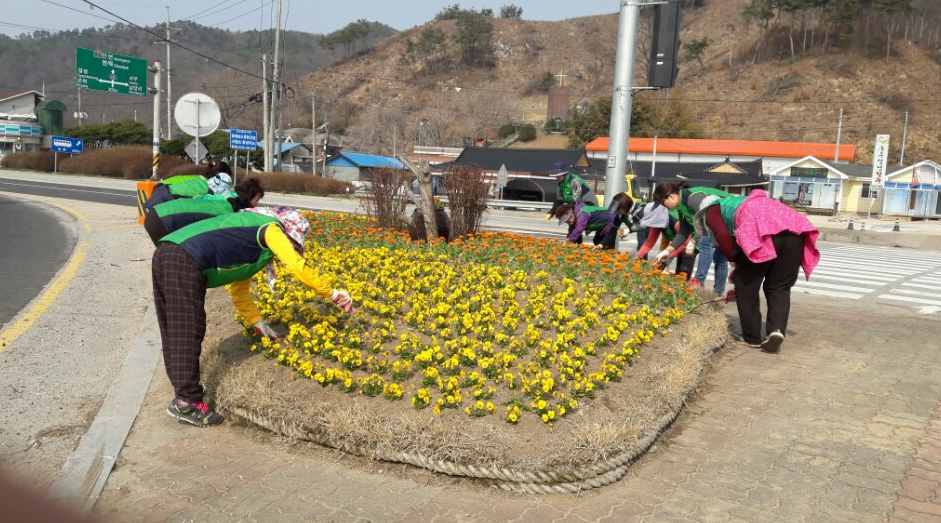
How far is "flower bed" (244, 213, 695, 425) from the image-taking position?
464 centimetres

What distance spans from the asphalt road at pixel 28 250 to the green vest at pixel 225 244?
3186 mm

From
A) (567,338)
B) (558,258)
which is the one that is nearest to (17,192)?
(558,258)

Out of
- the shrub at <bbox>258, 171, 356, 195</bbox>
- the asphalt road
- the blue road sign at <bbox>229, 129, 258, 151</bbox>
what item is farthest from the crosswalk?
the shrub at <bbox>258, 171, 356, 195</bbox>

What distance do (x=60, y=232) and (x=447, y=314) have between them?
37.1 feet

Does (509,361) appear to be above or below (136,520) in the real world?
above

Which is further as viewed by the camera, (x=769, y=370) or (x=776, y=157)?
(x=776, y=157)

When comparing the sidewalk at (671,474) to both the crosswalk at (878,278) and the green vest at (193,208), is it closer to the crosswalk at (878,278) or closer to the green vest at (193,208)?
the green vest at (193,208)

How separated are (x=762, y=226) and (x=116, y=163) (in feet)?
138

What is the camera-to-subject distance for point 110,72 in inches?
1134

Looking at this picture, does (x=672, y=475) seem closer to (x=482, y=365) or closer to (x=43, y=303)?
(x=482, y=365)

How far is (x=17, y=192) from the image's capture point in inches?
1037

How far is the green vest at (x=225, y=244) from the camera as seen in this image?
4609mm

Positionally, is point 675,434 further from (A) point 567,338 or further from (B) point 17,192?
(B) point 17,192

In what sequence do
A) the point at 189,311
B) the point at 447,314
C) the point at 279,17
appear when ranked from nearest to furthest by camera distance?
the point at 189,311
the point at 447,314
the point at 279,17
